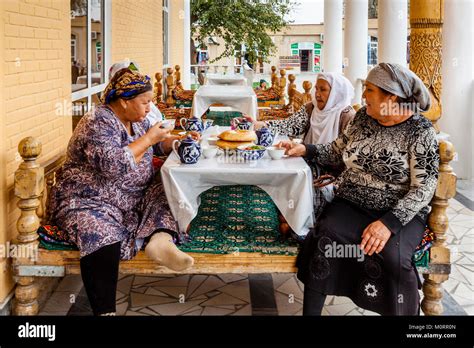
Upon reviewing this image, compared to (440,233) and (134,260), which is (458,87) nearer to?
(440,233)

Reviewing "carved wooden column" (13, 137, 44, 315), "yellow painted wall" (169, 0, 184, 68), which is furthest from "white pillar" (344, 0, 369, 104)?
"carved wooden column" (13, 137, 44, 315)

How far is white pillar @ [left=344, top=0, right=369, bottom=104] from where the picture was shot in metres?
9.60

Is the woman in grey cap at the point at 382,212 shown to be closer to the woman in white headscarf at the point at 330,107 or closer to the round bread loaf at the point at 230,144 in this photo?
the round bread loaf at the point at 230,144

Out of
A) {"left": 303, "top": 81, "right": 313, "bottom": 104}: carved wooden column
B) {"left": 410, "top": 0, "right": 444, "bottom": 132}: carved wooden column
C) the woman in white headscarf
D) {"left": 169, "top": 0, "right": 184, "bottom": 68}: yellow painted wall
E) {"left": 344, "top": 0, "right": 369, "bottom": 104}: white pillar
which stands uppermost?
{"left": 169, "top": 0, "right": 184, "bottom": 68}: yellow painted wall

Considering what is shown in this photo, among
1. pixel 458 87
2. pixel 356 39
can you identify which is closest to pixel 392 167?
pixel 458 87

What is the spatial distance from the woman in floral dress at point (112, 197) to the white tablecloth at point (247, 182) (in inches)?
5.8

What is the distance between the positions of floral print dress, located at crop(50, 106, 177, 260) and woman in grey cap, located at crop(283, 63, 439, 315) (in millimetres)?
870

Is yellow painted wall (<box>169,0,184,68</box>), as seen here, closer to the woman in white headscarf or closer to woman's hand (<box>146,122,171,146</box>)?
the woman in white headscarf

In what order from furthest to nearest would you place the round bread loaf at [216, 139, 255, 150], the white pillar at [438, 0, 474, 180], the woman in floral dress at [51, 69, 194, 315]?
→ the white pillar at [438, 0, 474, 180]
the round bread loaf at [216, 139, 255, 150]
the woman in floral dress at [51, 69, 194, 315]

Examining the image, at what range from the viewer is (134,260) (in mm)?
3146

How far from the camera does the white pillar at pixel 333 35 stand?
11.7m

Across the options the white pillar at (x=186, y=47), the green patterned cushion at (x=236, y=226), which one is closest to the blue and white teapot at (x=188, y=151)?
the green patterned cushion at (x=236, y=226)

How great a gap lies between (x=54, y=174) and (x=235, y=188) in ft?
5.02
